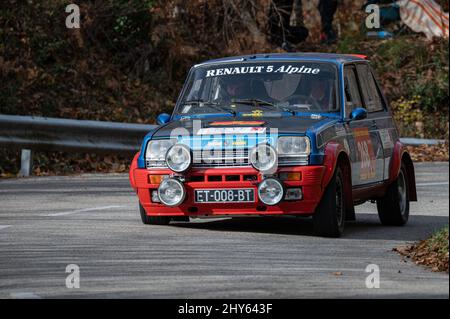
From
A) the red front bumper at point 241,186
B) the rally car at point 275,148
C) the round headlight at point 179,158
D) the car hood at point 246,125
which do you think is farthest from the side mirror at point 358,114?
the round headlight at point 179,158

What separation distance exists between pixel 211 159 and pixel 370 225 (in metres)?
2.39

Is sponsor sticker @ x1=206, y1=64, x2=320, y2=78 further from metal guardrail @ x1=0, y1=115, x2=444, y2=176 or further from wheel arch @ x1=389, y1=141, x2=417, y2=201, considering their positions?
metal guardrail @ x1=0, y1=115, x2=444, y2=176

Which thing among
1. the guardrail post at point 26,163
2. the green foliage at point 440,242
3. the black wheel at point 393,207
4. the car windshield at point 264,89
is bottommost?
the guardrail post at point 26,163

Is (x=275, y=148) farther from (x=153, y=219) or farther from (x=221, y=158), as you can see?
(x=153, y=219)

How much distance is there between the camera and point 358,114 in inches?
515

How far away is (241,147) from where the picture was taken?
12117 millimetres

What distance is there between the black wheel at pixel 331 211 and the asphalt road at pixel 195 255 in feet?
0.43

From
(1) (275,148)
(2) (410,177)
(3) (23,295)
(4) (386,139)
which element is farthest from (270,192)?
(3) (23,295)

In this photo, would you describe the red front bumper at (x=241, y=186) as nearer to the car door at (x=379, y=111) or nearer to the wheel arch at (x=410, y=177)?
the car door at (x=379, y=111)

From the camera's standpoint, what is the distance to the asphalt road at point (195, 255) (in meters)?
9.08

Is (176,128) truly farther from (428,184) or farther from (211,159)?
(428,184)

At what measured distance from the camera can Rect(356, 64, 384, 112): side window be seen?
14086 millimetres

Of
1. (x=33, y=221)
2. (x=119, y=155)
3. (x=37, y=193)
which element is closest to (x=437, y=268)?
(x=33, y=221)

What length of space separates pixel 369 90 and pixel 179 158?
A: 2.87 metres
